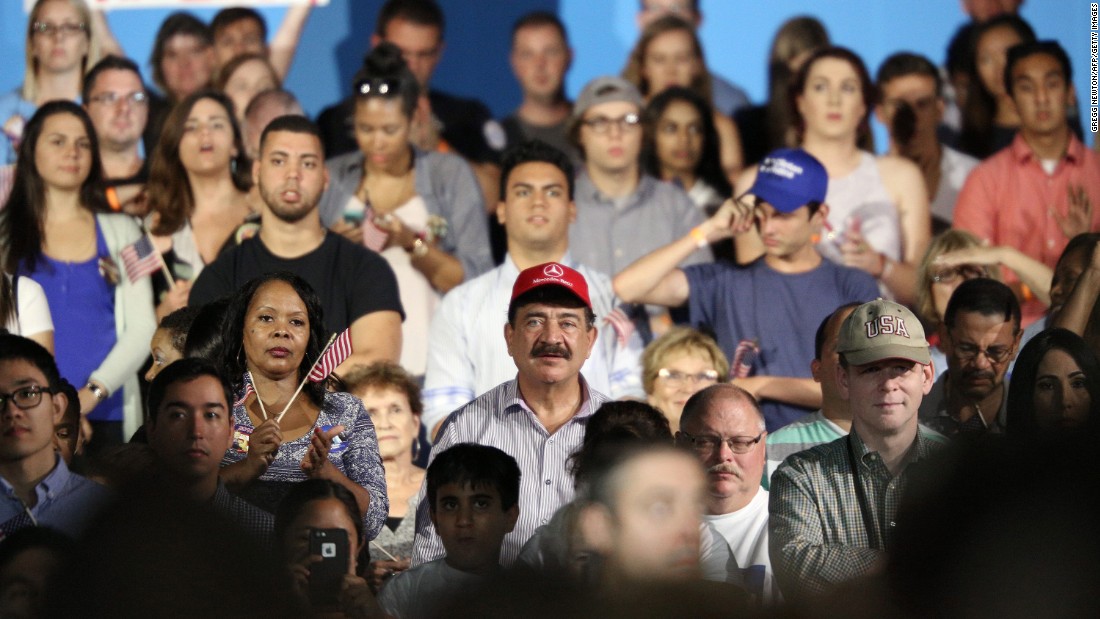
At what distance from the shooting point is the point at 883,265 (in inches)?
254

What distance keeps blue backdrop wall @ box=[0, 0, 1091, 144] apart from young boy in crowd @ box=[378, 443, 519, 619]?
4.36 m

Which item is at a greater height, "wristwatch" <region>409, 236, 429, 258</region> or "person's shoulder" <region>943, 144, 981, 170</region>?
"person's shoulder" <region>943, 144, 981, 170</region>

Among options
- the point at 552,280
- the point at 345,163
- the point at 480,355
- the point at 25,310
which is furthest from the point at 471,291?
the point at 25,310

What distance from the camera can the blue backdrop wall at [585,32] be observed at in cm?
816

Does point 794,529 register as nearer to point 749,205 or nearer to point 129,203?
point 749,205

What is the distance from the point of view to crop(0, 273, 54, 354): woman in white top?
18.1 ft

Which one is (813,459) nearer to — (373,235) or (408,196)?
(373,235)

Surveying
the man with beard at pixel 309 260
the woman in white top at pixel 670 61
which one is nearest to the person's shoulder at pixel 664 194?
the woman in white top at pixel 670 61

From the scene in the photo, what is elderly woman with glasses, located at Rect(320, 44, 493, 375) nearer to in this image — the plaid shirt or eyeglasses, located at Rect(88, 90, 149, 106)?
eyeglasses, located at Rect(88, 90, 149, 106)

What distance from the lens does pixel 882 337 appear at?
4.18 m

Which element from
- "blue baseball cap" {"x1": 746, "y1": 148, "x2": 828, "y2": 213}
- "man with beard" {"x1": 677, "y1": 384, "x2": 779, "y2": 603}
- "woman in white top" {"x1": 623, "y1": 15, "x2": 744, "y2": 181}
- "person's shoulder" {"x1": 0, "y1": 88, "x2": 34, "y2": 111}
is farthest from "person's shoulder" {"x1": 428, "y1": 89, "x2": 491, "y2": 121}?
"man with beard" {"x1": 677, "y1": 384, "x2": 779, "y2": 603}

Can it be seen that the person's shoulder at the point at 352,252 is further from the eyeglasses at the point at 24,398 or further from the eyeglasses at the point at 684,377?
the eyeglasses at the point at 24,398

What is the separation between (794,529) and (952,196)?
3770 mm

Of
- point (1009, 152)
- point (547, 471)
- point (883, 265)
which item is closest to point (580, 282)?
point (547, 471)
